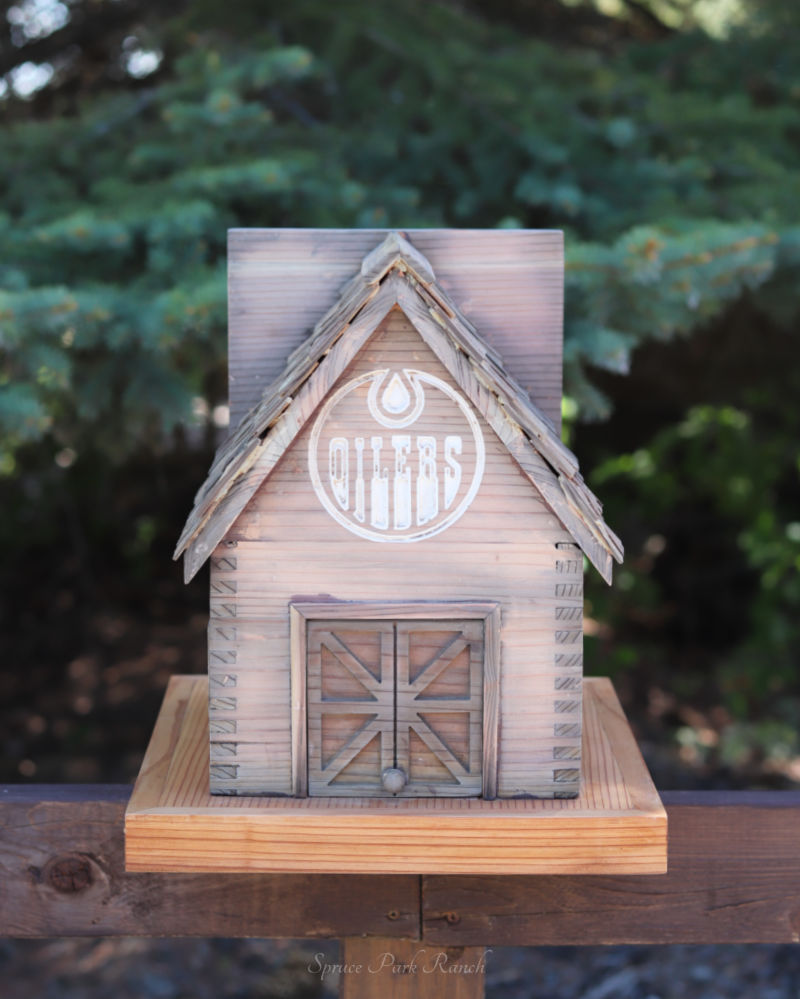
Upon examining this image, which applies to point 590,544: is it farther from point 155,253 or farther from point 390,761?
point 155,253

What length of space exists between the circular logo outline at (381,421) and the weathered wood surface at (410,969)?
617mm

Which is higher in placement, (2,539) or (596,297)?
(596,297)

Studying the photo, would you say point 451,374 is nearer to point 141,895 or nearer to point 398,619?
point 398,619

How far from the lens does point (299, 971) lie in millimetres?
3736

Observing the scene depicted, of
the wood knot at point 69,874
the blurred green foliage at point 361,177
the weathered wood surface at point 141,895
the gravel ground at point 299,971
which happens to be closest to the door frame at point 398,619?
the weathered wood surface at point 141,895

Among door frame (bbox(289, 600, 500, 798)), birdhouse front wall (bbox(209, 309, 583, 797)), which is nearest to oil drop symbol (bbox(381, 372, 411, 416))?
birdhouse front wall (bbox(209, 309, 583, 797))

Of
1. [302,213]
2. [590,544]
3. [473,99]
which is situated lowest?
[590,544]


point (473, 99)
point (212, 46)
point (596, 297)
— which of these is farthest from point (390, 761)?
point (212, 46)

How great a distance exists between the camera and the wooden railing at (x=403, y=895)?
152 centimetres

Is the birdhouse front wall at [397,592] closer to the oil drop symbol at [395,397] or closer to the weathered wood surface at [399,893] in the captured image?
the oil drop symbol at [395,397]

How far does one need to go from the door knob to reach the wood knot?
1.55ft

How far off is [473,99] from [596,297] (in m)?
0.96

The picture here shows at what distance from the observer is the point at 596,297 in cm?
237

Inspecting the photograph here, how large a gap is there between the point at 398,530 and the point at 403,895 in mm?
559
